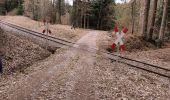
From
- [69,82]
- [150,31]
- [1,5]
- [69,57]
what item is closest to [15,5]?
[1,5]

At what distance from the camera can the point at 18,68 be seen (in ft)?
47.7

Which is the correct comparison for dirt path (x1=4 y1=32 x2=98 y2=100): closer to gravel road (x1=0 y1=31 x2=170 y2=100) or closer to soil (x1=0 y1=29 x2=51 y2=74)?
gravel road (x1=0 y1=31 x2=170 y2=100)

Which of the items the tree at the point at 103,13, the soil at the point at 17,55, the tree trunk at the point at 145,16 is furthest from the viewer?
the tree at the point at 103,13

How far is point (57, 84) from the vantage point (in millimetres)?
11141

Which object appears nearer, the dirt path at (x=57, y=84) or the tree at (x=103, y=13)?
the dirt path at (x=57, y=84)

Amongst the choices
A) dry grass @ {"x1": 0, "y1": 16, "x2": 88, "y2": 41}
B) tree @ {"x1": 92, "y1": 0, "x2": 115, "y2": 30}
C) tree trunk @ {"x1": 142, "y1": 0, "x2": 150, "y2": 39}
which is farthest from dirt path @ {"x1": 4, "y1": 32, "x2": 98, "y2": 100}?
tree @ {"x1": 92, "y1": 0, "x2": 115, "y2": 30}

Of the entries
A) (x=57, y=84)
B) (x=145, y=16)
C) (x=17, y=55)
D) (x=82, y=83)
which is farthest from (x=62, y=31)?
(x=57, y=84)

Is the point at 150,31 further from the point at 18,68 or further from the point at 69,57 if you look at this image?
the point at 18,68

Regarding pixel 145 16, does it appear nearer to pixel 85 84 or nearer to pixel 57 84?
pixel 85 84

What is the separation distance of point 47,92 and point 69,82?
148 cm

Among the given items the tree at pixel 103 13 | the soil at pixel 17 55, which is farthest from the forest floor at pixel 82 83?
the tree at pixel 103 13

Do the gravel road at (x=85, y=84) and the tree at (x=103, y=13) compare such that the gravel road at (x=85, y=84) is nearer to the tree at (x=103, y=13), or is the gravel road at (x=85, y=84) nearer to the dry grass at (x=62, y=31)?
the dry grass at (x=62, y=31)

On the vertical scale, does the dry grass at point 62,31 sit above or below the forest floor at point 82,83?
above

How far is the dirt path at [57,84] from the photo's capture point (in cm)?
985
